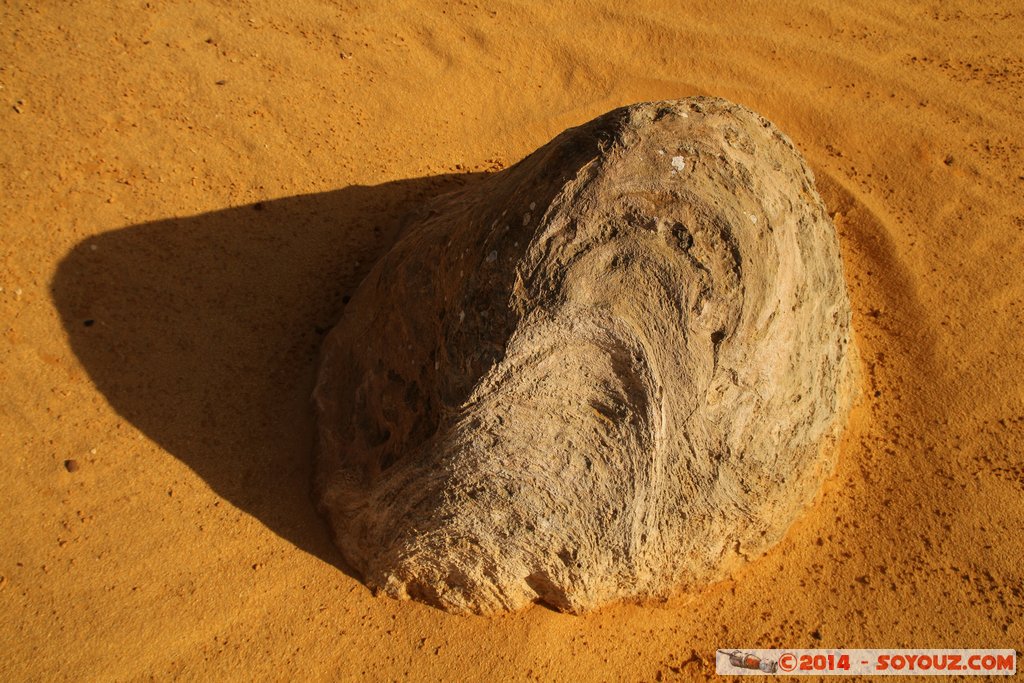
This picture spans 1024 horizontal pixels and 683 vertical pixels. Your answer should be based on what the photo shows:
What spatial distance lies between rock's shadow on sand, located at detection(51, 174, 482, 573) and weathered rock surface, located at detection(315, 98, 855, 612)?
65 cm

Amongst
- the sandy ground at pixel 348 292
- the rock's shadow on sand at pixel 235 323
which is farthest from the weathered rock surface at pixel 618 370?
the rock's shadow on sand at pixel 235 323

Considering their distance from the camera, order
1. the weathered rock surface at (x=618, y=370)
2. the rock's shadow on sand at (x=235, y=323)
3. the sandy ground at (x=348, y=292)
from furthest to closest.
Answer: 1. the rock's shadow on sand at (x=235, y=323)
2. the sandy ground at (x=348, y=292)
3. the weathered rock surface at (x=618, y=370)

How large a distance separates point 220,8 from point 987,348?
4121 millimetres

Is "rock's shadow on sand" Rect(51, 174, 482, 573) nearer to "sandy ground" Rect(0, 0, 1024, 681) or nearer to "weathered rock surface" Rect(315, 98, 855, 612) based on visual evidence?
"sandy ground" Rect(0, 0, 1024, 681)

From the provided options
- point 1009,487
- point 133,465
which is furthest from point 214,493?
point 1009,487

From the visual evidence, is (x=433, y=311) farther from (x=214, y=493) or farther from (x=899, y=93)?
(x=899, y=93)

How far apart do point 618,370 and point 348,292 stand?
1709 mm

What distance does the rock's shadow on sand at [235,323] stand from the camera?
2.95 m

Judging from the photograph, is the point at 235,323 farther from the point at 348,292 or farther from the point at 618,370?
the point at 618,370

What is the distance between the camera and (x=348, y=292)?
136 inches

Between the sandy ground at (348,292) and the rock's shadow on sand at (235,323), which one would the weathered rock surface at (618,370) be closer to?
the sandy ground at (348,292)

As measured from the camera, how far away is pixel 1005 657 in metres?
2.52

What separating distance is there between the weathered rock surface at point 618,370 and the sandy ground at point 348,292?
343 millimetres

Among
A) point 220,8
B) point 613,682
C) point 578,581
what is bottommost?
point 613,682
